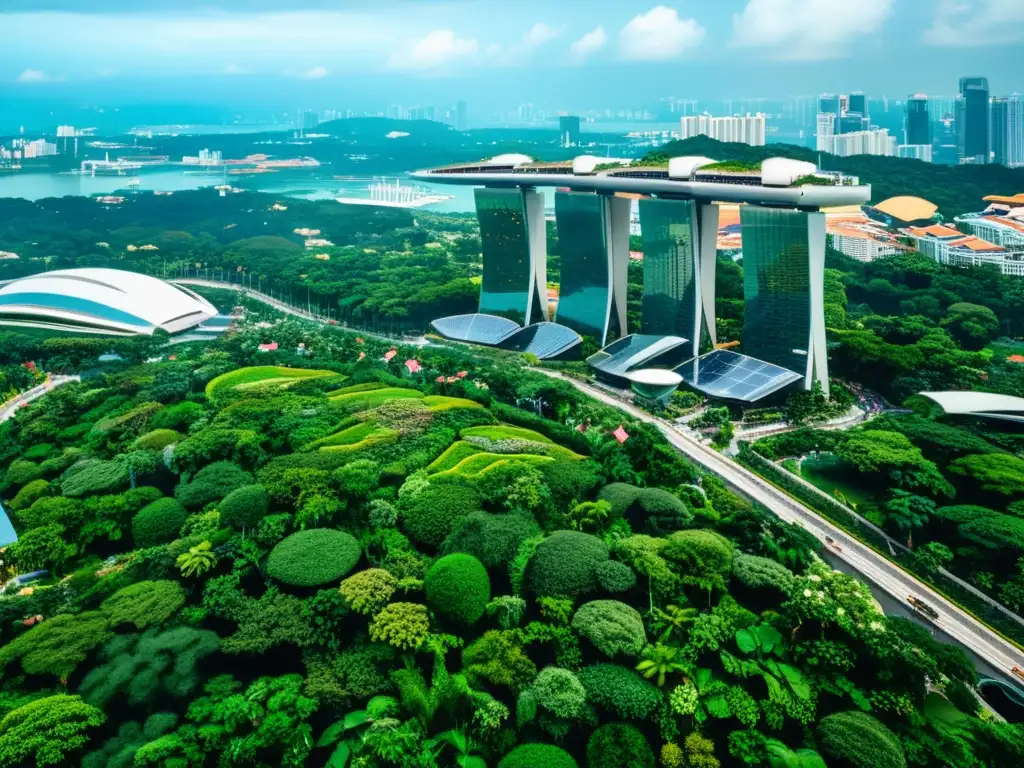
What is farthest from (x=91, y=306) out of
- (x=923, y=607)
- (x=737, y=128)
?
(x=737, y=128)

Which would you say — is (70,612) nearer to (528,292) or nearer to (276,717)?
(276,717)

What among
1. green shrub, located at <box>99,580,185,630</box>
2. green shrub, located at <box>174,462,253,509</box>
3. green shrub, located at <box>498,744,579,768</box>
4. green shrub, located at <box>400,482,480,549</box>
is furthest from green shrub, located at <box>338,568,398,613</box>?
green shrub, located at <box>174,462,253,509</box>

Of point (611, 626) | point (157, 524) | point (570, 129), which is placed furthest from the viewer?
point (570, 129)

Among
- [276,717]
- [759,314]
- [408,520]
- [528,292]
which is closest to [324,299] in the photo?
[528,292]

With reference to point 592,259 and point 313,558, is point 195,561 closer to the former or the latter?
point 313,558

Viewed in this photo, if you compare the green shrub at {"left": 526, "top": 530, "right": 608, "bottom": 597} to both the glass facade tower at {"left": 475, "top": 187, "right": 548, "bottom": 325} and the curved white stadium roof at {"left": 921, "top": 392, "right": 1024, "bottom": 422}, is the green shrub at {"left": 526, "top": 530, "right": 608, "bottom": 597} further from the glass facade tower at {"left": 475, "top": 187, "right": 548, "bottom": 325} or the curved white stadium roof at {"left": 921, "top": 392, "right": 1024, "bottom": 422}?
the glass facade tower at {"left": 475, "top": 187, "right": 548, "bottom": 325}
